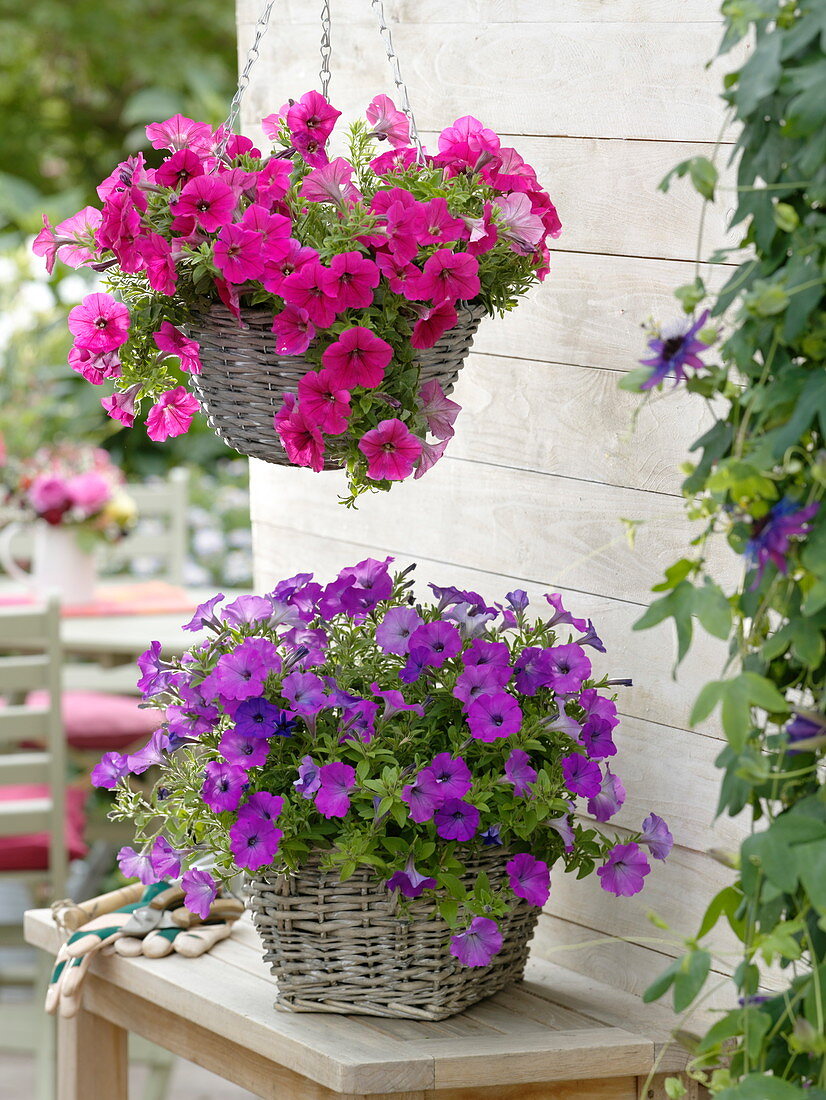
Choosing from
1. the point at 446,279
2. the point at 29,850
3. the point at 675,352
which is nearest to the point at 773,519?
the point at 675,352

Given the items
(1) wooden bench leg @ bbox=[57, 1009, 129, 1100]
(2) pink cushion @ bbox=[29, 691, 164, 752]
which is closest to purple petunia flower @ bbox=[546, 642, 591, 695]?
(1) wooden bench leg @ bbox=[57, 1009, 129, 1100]

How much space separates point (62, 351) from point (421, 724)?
442cm

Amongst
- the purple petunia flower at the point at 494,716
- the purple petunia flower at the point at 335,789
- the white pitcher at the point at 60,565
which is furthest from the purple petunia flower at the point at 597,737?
the white pitcher at the point at 60,565

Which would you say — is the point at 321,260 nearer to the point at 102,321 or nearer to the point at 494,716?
the point at 102,321

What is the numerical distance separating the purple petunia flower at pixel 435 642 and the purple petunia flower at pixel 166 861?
298mm

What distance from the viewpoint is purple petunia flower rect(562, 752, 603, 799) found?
4.41ft

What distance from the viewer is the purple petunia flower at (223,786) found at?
129 centimetres

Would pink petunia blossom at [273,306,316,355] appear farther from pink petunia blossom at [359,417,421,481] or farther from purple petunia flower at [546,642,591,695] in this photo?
purple petunia flower at [546,642,591,695]

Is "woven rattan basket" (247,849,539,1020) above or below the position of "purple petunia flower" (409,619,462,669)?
below

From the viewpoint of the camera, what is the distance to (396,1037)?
131 cm

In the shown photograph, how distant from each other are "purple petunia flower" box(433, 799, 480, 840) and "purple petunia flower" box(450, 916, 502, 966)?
9 centimetres

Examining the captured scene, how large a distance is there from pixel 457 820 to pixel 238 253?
518 mm

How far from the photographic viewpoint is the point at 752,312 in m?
0.88

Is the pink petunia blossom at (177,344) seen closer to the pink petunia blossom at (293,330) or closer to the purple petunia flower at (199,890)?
the pink petunia blossom at (293,330)
